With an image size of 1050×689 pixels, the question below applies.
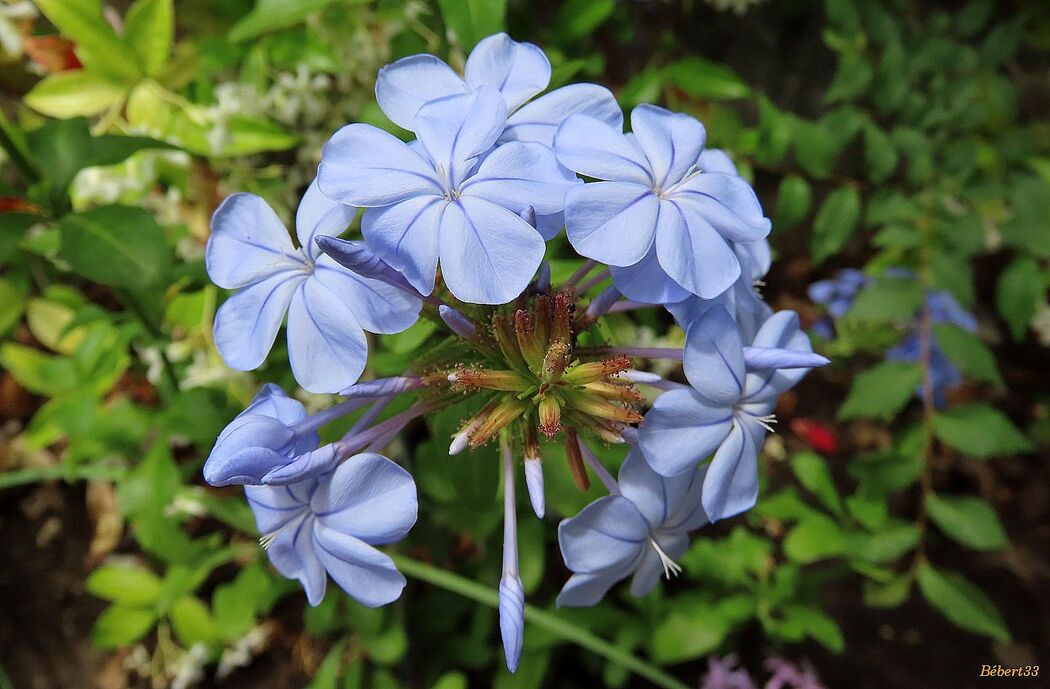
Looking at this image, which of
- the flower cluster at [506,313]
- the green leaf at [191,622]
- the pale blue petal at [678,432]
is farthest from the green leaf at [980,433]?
the green leaf at [191,622]

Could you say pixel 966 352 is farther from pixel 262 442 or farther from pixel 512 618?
pixel 262 442

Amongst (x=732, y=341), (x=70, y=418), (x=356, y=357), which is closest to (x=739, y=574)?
(x=732, y=341)

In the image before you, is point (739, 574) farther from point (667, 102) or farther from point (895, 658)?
point (667, 102)

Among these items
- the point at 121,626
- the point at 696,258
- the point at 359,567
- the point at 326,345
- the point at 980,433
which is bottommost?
the point at 121,626

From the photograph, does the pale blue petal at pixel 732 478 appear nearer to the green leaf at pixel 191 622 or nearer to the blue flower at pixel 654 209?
the blue flower at pixel 654 209

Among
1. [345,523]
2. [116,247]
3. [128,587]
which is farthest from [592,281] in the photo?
[128,587]

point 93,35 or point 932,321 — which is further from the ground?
point 93,35

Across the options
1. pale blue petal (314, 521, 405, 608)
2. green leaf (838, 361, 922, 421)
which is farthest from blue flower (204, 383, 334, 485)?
green leaf (838, 361, 922, 421)

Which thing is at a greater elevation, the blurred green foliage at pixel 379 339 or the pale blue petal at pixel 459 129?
the pale blue petal at pixel 459 129
